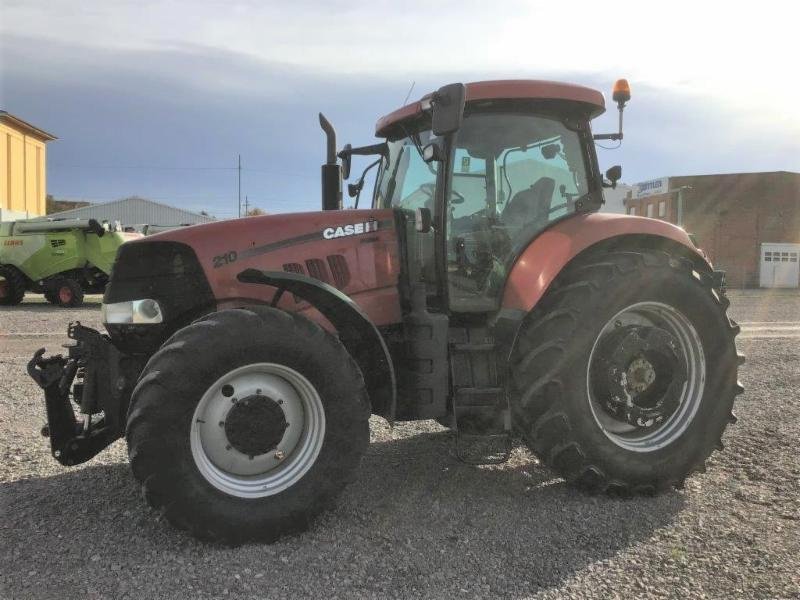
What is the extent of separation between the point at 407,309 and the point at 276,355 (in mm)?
999

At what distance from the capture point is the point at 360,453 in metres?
3.29

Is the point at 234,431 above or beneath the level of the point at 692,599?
above

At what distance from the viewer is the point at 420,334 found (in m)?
3.71

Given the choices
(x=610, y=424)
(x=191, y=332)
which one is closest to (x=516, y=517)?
(x=610, y=424)

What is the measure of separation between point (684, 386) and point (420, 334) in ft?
5.48

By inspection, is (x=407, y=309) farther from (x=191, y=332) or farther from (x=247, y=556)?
(x=247, y=556)

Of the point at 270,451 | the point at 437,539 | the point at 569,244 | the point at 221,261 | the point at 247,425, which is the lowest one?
the point at 437,539

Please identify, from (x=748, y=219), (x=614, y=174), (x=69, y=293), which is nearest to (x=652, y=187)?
(x=748, y=219)

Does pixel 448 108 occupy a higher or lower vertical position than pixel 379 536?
higher

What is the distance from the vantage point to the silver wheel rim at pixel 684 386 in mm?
3918

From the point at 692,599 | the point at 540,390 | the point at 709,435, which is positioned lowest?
the point at 692,599

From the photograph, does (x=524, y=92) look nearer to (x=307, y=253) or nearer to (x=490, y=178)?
(x=490, y=178)

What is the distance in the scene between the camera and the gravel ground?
279cm

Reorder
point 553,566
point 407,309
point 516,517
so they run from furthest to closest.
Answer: point 407,309 → point 516,517 → point 553,566
